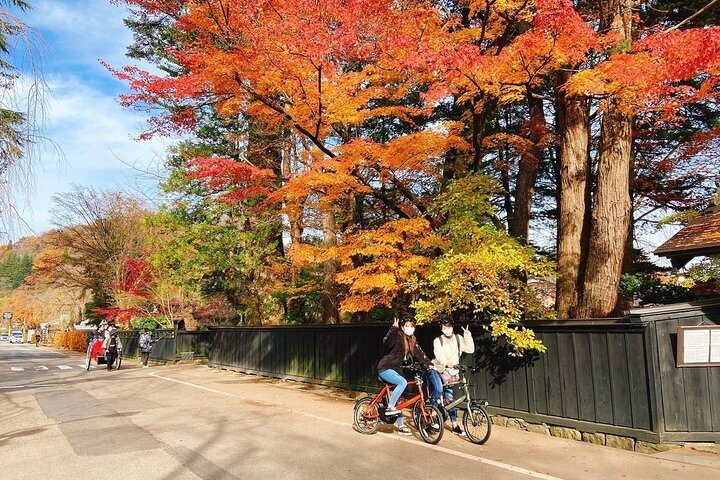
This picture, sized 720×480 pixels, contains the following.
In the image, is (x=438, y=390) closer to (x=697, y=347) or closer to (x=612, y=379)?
(x=612, y=379)

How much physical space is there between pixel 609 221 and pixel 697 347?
3.22 meters

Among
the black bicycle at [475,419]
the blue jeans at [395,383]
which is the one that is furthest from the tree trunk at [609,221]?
the blue jeans at [395,383]

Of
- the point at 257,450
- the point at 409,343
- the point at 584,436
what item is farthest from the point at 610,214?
the point at 257,450

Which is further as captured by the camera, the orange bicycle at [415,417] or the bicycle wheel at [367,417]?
A: the bicycle wheel at [367,417]

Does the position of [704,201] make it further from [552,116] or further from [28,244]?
[28,244]

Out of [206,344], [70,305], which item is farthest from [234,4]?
[70,305]

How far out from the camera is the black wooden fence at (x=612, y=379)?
7.25 metres

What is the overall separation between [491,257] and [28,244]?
7.40 meters

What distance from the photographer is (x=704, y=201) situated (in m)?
17.9

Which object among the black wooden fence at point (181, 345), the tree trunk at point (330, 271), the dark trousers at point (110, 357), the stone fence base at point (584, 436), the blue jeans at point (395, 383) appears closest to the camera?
the stone fence base at point (584, 436)

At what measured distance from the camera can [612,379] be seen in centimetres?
773

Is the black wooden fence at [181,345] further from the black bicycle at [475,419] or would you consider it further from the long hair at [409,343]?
the black bicycle at [475,419]

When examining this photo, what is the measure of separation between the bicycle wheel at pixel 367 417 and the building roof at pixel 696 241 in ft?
18.9

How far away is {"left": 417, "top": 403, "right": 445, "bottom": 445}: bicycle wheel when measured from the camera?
304 inches
